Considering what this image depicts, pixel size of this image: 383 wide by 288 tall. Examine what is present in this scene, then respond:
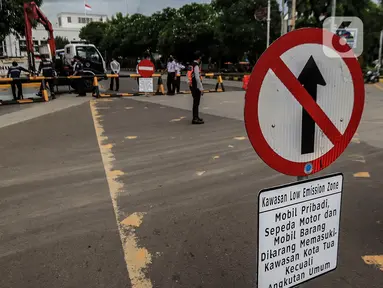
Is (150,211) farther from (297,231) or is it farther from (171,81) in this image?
(171,81)

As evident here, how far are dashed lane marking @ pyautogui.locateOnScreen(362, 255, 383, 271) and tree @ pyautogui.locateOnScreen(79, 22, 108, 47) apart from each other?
89275 mm

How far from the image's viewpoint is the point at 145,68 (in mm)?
17047

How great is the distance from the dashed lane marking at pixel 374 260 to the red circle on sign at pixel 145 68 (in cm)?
1502

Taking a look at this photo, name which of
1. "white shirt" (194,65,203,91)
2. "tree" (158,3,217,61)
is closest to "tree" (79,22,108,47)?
"tree" (158,3,217,61)

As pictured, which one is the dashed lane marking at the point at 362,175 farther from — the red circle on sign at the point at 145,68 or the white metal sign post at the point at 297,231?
the red circle on sign at the point at 145,68

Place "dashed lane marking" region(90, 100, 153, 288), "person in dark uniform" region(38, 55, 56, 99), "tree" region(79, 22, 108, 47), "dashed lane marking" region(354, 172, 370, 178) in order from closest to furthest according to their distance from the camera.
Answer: "dashed lane marking" region(90, 100, 153, 288) < "dashed lane marking" region(354, 172, 370, 178) < "person in dark uniform" region(38, 55, 56, 99) < "tree" region(79, 22, 108, 47)

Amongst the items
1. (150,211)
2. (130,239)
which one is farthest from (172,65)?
(130,239)

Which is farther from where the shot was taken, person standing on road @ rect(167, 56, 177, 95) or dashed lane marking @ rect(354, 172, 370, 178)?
person standing on road @ rect(167, 56, 177, 95)

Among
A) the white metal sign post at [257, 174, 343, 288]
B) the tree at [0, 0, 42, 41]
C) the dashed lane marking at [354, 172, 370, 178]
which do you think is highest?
the tree at [0, 0, 42, 41]

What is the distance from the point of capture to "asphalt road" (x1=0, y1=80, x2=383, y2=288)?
290cm

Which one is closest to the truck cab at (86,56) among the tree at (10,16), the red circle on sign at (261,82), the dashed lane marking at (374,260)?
the tree at (10,16)

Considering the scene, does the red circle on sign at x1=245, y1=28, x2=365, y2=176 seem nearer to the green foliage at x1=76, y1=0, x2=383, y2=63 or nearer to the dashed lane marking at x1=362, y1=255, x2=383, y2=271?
the dashed lane marking at x1=362, y1=255, x2=383, y2=271

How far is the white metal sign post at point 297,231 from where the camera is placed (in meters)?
1.51

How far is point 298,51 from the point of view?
4.99 feet
